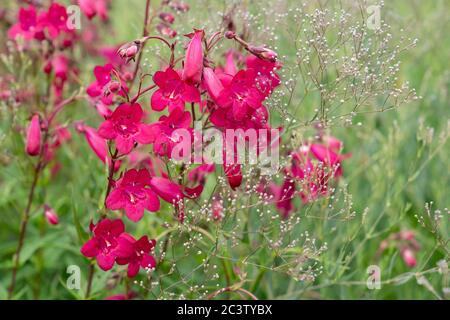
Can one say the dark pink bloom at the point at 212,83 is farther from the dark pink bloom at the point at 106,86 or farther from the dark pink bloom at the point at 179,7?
the dark pink bloom at the point at 179,7

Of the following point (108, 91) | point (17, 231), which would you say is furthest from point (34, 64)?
point (108, 91)

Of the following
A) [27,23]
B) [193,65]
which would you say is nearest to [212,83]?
[193,65]

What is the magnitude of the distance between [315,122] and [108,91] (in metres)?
0.66

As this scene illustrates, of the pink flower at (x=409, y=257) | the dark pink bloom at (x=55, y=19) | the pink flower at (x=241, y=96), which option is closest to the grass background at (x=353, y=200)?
the pink flower at (x=409, y=257)

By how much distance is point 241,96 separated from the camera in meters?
1.83

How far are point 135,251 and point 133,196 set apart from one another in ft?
0.57

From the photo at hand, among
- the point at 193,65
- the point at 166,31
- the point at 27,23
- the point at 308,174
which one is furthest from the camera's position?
the point at 27,23

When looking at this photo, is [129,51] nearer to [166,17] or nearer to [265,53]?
[265,53]

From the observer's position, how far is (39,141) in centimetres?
232

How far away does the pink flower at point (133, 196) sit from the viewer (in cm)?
189

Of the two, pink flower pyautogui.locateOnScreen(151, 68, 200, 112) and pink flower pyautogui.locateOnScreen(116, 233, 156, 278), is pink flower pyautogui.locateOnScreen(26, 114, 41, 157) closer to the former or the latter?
pink flower pyautogui.locateOnScreen(116, 233, 156, 278)

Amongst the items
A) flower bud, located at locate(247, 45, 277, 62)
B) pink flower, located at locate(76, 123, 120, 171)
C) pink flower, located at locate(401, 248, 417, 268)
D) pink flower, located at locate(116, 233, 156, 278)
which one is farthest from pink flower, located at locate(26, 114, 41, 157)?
pink flower, located at locate(401, 248, 417, 268)

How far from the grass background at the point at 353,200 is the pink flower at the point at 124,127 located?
403 millimetres
